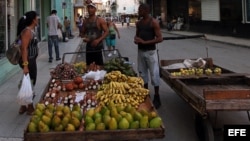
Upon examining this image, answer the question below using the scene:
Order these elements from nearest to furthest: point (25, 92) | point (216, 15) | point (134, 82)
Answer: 1. point (134, 82)
2. point (25, 92)
3. point (216, 15)

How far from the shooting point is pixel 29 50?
6.58 m

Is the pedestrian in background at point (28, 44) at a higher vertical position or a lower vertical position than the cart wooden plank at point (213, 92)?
higher

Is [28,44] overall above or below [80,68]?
above

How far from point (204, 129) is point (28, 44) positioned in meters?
3.27

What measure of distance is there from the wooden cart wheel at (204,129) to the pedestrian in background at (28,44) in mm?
2911

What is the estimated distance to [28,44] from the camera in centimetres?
639

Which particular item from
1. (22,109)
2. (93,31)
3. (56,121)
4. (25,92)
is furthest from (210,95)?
(22,109)

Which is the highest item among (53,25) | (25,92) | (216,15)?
(216,15)

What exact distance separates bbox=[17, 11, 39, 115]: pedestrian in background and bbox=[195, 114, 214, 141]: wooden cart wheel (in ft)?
9.55

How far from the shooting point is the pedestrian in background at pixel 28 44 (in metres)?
6.25

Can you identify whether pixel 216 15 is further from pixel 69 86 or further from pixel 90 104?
pixel 90 104

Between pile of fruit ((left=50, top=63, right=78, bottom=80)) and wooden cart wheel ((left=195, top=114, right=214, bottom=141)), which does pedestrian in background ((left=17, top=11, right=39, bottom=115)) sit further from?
wooden cart wheel ((left=195, top=114, right=214, bottom=141))

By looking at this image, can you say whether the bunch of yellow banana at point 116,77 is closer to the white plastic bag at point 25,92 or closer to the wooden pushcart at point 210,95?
the wooden pushcart at point 210,95

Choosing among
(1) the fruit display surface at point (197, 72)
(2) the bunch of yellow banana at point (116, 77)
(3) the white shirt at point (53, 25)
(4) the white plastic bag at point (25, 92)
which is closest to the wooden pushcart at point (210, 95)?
(1) the fruit display surface at point (197, 72)
